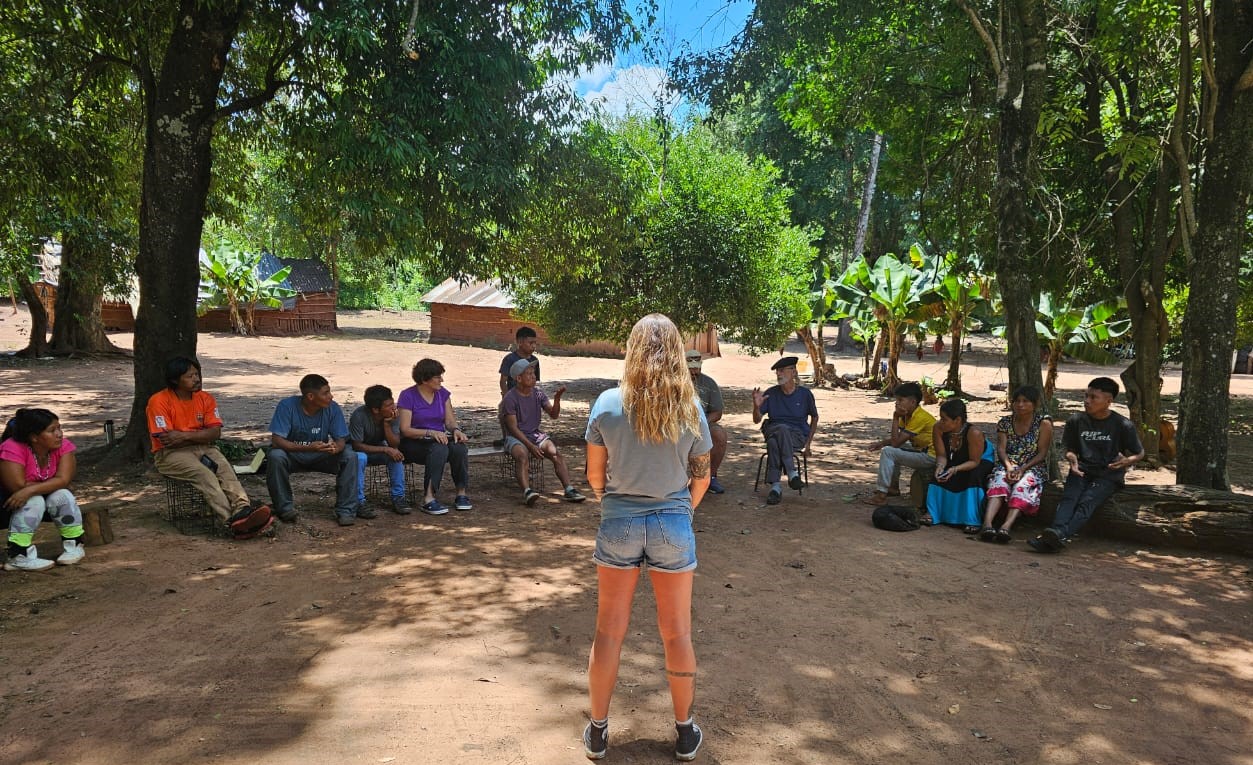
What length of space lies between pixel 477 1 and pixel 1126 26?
7548 millimetres

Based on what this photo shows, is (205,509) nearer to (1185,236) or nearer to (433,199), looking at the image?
(433,199)

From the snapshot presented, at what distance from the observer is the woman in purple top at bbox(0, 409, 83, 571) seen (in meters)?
5.64

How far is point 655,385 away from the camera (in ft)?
10.8

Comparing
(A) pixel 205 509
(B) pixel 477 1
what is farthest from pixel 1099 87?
(A) pixel 205 509

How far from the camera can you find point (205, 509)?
7.01 metres

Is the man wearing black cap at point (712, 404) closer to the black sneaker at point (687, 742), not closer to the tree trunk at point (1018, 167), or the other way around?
the tree trunk at point (1018, 167)

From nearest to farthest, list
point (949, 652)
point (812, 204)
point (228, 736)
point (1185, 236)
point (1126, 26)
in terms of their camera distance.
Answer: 1. point (228, 736)
2. point (949, 652)
3. point (1185, 236)
4. point (1126, 26)
5. point (812, 204)

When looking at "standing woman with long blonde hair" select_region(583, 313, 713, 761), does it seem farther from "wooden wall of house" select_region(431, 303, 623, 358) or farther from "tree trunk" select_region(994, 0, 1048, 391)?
"wooden wall of house" select_region(431, 303, 623, 358)

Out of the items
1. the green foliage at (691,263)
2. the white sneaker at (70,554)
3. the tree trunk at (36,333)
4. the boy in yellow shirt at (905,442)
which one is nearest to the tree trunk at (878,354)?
the green foliage at (691,263)

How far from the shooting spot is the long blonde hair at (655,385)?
330cm

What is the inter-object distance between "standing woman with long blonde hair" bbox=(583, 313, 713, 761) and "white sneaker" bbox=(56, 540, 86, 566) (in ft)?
14.6

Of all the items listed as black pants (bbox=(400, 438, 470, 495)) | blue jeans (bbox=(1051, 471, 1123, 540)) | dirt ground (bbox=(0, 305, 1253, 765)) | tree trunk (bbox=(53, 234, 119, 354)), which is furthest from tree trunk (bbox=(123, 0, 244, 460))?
tree trunk (bbox=(53, 234, 119, 354))

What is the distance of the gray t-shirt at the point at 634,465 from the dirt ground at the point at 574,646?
43.5 inches

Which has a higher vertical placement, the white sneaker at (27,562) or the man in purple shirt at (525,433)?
the man in purple shirt at (525,433)
